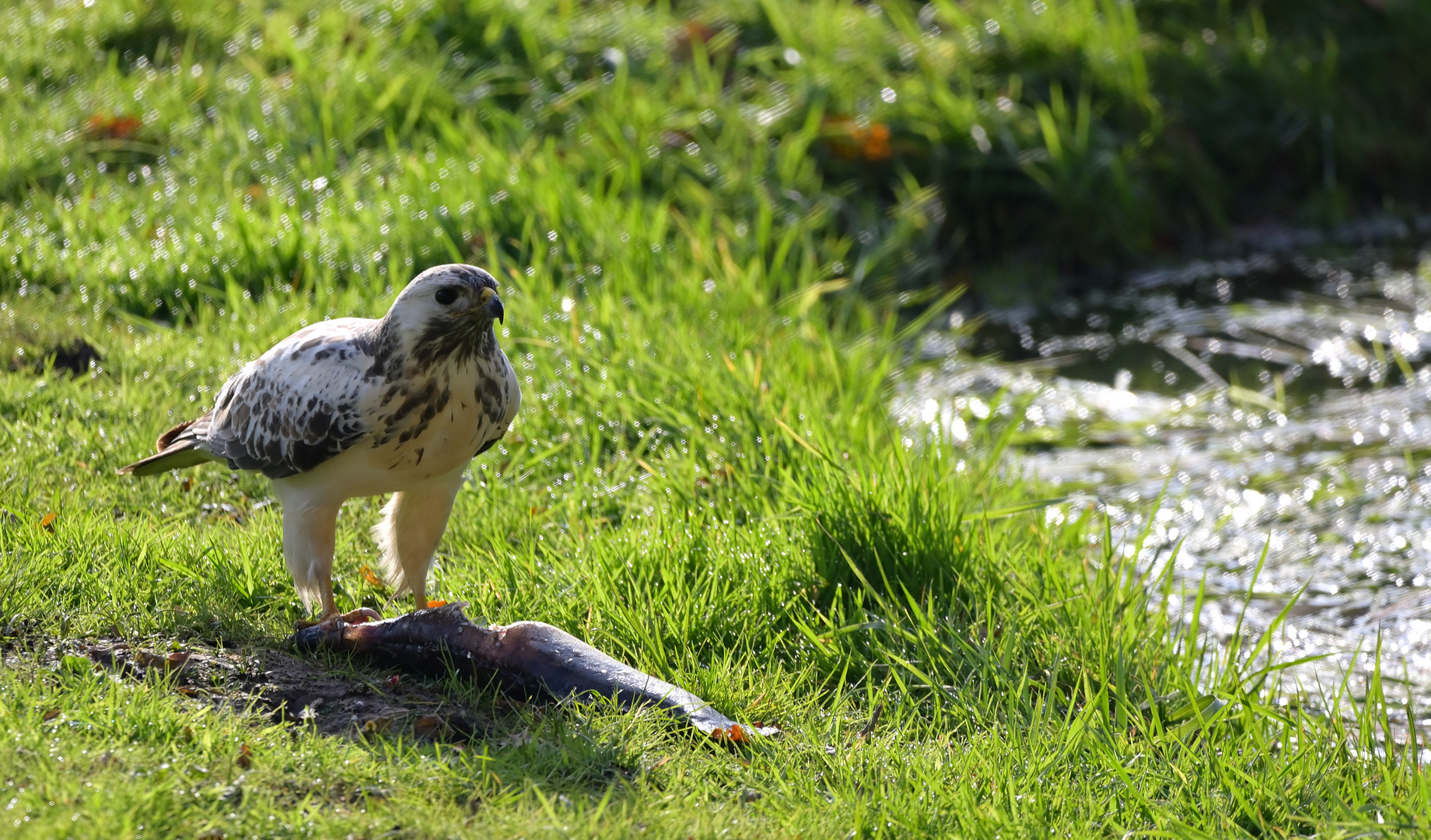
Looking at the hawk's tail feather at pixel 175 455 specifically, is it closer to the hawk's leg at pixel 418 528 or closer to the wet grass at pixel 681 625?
the wet grass at pixel 681 625

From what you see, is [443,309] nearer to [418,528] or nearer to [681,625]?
[418,528]

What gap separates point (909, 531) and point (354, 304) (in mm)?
2444

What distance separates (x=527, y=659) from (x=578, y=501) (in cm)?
116

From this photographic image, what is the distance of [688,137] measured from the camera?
289 inches

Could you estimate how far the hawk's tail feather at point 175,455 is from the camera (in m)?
3.85

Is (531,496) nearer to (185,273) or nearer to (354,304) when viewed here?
(354,304)

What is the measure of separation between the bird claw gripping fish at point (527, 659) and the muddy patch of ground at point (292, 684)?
0.07 meters

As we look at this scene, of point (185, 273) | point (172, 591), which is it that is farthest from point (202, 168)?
point (172, 591)

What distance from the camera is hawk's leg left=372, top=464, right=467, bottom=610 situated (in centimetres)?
362

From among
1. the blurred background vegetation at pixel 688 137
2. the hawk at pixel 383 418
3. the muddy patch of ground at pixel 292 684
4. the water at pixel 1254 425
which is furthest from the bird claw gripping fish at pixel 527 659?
the blurred background vegetation at pixel 688 137

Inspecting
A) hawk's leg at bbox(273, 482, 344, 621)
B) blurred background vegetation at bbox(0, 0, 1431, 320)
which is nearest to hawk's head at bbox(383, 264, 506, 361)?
hawk's leg at bbox(273, 482, 344, 621)

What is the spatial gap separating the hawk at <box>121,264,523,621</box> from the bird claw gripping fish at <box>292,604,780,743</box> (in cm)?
18

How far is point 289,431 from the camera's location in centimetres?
343

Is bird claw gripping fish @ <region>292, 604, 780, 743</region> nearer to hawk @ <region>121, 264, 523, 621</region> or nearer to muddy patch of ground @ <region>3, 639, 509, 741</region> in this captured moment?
muddy patch of ground @ <region>3, 639, 509, 741</region>
